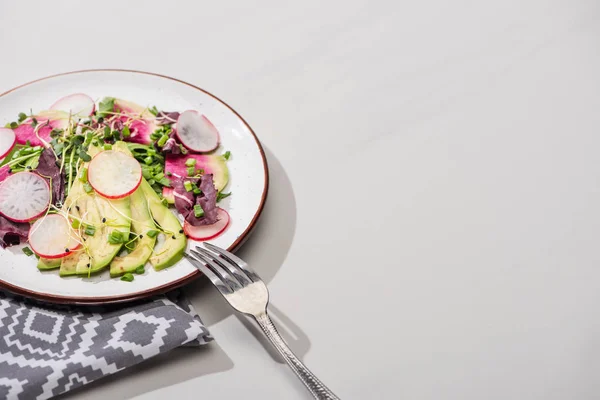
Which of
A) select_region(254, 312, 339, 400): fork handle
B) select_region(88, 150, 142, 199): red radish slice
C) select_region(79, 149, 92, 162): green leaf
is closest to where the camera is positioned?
select_region(254, 312, 339, 400): fork handle

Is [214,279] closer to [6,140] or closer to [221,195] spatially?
[221,195]

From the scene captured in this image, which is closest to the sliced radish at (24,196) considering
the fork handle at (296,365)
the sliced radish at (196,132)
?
the sliced radish at (196,132)

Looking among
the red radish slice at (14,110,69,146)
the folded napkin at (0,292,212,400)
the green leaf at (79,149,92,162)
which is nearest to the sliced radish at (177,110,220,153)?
the green leaf at (79,149,92,162)

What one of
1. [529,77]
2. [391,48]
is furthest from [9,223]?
[529,77]

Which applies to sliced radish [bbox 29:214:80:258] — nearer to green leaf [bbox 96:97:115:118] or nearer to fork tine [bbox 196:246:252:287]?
fork tine [bbox 196:246:252:287]

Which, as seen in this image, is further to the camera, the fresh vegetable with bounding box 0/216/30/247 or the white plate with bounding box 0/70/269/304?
the fresh vegetable with bounding box 0/216/30/247

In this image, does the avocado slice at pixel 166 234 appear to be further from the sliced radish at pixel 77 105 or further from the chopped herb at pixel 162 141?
the sliced radish at pixel 77 105

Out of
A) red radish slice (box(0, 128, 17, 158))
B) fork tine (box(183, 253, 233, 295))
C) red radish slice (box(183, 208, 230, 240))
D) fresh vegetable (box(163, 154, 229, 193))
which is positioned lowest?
fork tine (box(183, 253, 233, 295))

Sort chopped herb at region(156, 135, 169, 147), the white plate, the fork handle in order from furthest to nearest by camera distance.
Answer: chopped herb at region(156, 135, 169, 147) < the white plate < the fork handle
